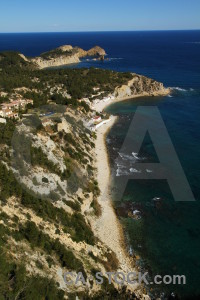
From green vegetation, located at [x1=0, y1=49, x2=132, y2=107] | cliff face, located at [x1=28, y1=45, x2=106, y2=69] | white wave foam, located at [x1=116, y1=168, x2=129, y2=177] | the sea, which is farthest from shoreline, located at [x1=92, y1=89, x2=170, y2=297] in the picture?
cliff face, located at [x1=28, y1=45, x2=106, y2=69]

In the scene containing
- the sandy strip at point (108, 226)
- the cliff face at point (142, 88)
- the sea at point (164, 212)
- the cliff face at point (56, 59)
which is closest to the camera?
the sea at point (164, 212)

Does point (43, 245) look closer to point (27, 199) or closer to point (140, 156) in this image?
point (27, 199)

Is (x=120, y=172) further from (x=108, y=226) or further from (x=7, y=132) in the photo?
(x=7, y=132)

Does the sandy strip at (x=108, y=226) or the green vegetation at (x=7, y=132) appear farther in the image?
the green vegetation at (x=7, y=132)

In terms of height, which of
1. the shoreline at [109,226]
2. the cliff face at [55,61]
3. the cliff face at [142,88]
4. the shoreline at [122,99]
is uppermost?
the cliff face at [55,61]

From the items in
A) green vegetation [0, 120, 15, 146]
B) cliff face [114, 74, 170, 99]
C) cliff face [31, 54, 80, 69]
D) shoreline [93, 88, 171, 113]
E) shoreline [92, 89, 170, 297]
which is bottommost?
shoreline [92, 89, 170, 297]

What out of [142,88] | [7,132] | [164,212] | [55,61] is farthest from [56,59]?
[164,212]

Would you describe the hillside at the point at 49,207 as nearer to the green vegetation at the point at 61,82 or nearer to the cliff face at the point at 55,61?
the green vegetation at the point at 61,82

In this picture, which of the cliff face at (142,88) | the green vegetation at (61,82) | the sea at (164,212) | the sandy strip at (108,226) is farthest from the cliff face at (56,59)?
the sandy strip at (108,226)

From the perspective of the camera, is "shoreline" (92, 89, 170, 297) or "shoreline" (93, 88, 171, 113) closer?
"shoreline" (92, 89, 170, 297)

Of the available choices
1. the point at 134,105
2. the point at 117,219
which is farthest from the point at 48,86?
the point at 117,219

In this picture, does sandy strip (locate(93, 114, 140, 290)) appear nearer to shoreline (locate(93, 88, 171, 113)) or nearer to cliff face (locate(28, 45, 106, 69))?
shoreline (locate(93, 88, 171, 113))
